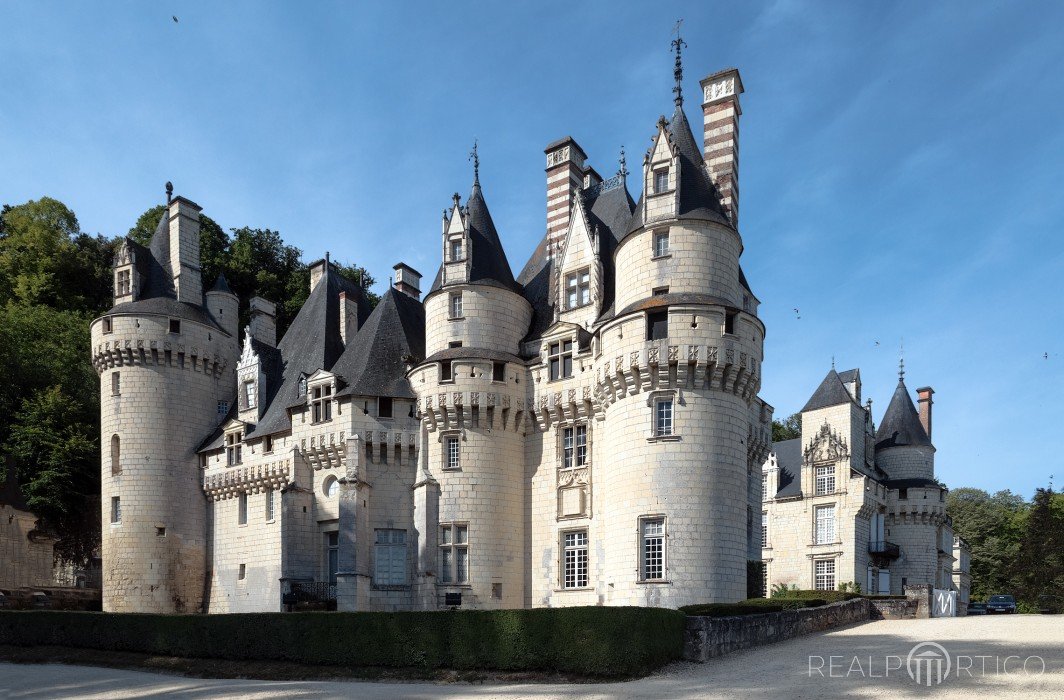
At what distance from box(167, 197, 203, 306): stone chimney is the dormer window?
16.8 metres

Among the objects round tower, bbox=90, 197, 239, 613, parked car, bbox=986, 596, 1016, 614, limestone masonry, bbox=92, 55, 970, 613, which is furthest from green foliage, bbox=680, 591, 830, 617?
round tower, bbox=90, 197, 239, 613

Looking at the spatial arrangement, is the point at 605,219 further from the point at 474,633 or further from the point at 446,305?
the point at 474,633

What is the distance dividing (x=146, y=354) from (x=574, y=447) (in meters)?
17.9

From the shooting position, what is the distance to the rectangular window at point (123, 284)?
121 feet

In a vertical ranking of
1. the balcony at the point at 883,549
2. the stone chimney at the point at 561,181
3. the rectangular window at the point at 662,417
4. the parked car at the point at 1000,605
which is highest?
the stone chimney at the point at 561,181

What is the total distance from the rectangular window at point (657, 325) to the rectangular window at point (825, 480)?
2169cm

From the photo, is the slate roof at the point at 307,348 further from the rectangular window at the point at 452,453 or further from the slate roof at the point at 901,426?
the slate roof at the point at 901,426

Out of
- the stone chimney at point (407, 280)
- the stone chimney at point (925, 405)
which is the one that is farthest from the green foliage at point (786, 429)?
the stone chimney at point (407, 280)

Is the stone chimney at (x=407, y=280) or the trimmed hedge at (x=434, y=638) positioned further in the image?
the stone chimney at (x=407, y=280)

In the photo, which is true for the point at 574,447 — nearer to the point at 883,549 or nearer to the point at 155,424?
the point at 155,424

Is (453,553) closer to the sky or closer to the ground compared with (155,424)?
closer to the ground

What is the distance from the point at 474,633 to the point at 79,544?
90.1 feet

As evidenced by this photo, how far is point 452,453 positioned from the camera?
28.6 meters

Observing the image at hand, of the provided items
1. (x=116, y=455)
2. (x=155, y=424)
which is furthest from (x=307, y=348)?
(x=116, y=455)
